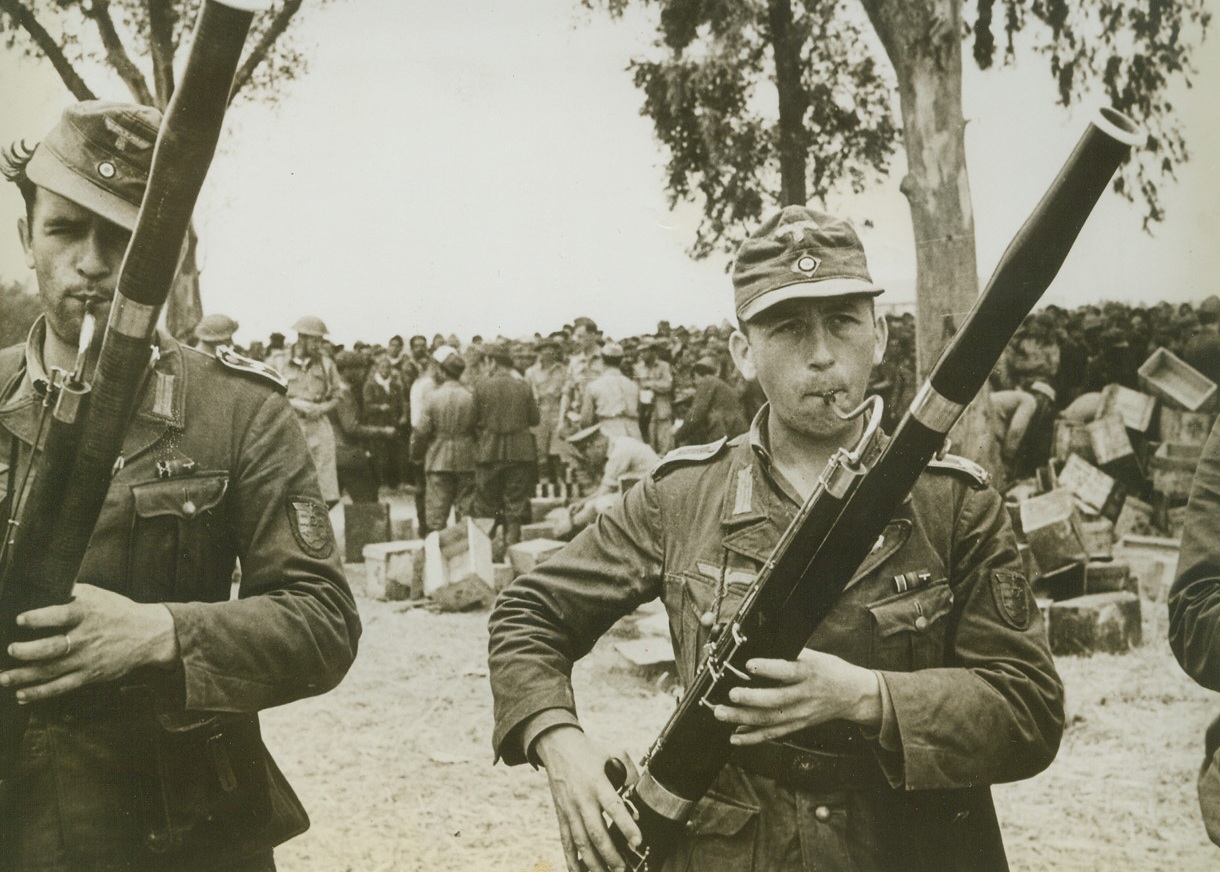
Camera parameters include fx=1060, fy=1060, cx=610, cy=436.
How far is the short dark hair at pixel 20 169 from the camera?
7.45ft

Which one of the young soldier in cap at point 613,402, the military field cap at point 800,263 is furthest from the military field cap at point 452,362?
the military field cap at point 800,263

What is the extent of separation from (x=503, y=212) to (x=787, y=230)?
5.91 feet

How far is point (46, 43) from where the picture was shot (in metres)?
3.10

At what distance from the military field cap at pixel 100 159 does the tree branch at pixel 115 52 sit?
1022mm

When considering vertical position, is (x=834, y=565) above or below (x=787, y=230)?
below

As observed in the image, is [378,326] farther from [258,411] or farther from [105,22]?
[258,411]

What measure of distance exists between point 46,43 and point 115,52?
19cm

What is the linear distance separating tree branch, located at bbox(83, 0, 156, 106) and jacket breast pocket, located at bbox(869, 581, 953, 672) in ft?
8.56

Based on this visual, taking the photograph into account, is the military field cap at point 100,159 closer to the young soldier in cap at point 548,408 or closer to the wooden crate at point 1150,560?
the wooden crate at point 1150,560

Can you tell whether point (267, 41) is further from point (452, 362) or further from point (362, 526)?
point (362, 526)

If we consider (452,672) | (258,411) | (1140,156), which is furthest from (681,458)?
(452,672)

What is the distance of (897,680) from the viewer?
1981 millimetres

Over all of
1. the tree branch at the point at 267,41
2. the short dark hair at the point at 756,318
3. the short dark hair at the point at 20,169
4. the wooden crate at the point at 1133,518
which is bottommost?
the wooden crate at the point at 1133,518

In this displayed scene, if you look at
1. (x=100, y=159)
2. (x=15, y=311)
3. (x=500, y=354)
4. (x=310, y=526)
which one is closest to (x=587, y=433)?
(x=500, y=354)
